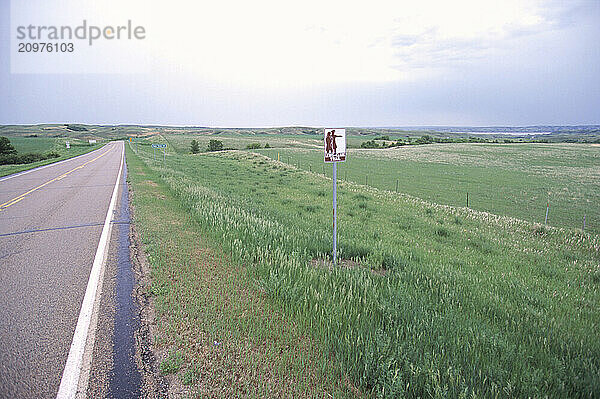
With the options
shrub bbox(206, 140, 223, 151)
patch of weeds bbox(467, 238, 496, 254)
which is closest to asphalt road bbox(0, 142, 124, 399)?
patch of weeds bbox(467, 238, 496, 254)

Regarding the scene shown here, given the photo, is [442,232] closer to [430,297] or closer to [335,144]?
[430,297]

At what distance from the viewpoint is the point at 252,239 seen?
765 centimetres

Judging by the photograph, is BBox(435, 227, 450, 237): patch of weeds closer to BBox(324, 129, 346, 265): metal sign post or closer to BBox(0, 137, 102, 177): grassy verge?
BBox(324, 129, 346, 265): metal sign post

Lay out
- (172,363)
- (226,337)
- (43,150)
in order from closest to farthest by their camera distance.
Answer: (172,363)
(226,337)
(43,150)

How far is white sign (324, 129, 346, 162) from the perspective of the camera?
20.4ft

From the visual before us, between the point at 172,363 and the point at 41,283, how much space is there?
12.3 feet

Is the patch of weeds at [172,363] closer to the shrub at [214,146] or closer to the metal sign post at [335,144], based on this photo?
the metal sign post at [335,144]

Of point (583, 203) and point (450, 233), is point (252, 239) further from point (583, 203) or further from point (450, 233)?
point (583, 203)

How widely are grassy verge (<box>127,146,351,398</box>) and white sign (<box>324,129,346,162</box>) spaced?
261cm

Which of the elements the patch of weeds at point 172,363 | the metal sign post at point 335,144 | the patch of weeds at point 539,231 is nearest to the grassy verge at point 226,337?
the patch of weeds at point 172,363

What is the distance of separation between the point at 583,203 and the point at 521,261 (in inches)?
697

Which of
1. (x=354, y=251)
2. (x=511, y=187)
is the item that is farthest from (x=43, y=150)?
(x=354, y=251)

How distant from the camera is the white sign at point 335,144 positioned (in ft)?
20.4

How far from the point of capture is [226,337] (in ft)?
13.2
